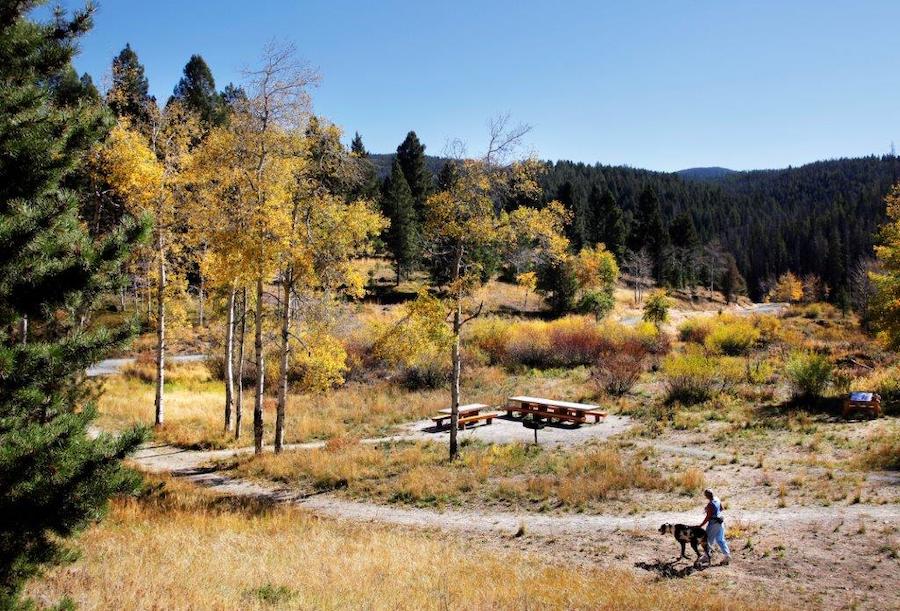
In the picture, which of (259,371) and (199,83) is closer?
(259,371)

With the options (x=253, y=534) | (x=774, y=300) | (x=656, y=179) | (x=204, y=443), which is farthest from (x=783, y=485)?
(x=656, y=179)

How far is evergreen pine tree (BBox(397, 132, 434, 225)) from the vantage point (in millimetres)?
69250

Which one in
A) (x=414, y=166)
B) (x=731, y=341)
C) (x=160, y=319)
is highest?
(x=414, y=166)

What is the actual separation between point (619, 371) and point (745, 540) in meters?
16.1

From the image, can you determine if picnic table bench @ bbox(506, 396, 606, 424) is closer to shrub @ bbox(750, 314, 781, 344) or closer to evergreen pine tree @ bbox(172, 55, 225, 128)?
shrub @ bbox(750, 314, 781, 344)

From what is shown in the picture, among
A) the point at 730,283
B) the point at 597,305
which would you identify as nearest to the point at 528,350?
the point at 597,305

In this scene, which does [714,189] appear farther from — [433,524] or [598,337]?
[433,524]

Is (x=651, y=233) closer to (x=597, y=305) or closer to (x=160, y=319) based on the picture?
(x=597, y=305)

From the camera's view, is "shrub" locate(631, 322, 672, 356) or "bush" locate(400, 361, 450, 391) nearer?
"bush" locate(400, 361, 450, 391)

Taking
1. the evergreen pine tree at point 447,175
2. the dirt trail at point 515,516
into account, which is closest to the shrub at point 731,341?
the dirt trail at point 515,516

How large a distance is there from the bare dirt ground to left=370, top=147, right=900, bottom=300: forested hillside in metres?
74.2

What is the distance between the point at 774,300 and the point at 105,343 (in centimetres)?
12900

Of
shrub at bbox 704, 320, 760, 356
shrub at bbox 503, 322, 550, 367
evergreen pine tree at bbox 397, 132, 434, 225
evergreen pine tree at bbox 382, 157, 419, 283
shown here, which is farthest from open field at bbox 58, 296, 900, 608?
evergreen pine tree at bbox 397, 132, 434, 225

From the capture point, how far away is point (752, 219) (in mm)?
165125
